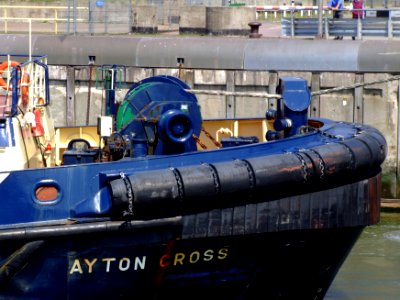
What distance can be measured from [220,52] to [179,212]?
9138mm

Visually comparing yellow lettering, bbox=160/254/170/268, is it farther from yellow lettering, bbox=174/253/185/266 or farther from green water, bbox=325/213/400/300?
green water, bbox=325/213/400/300

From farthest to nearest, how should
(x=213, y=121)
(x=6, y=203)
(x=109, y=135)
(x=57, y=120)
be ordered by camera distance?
1. (x=57, y=120)
2. (x=213, y=121)
3. (x=109, y=135)
4. (x=6, y=203)

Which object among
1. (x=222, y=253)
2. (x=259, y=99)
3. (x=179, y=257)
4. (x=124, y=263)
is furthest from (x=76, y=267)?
(x=259, y=99)

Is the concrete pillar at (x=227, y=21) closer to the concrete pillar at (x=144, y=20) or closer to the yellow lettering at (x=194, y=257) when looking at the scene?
the concrete pillar at (x=144, y=20)

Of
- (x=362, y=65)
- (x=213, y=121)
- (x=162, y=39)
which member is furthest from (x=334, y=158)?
(x=162, y=39)

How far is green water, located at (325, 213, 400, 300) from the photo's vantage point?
14.3 meters

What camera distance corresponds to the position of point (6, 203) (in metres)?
11.2

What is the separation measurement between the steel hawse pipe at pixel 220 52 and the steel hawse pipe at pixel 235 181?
7.59 metres

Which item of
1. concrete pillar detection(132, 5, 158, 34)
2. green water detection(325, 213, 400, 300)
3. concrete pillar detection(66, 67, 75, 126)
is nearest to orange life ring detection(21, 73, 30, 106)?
green water detection(325, 213, 400, 300)

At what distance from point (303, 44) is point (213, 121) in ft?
20.5

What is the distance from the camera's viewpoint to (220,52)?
2020cm

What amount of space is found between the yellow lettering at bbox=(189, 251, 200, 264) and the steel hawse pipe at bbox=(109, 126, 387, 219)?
0.49 metres

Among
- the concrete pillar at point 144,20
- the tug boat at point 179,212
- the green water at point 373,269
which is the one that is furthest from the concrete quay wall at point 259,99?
the tug boat at point 179,212

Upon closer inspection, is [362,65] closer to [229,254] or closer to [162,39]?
[162,39]
